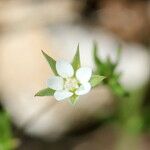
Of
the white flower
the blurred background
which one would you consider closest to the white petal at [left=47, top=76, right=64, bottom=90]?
the white flower

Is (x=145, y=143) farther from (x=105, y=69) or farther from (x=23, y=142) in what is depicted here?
(x=105, y=69)

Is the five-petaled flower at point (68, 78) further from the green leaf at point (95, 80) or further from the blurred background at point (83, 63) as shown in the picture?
the blurred background at point (83, 63)

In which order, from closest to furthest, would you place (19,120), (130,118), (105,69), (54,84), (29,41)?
(54,84) → (105,69) → (130,118) → (19,120) → (29,41)

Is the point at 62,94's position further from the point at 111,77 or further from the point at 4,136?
the point at 4,136

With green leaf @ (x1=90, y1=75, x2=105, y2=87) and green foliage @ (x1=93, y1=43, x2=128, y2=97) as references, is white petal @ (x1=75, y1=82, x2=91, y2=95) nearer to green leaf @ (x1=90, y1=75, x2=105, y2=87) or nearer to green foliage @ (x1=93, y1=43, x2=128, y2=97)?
green leaf @ (x1=90, y1=75, x2=105, y2=87)

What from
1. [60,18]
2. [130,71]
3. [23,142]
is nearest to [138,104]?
[130,71]

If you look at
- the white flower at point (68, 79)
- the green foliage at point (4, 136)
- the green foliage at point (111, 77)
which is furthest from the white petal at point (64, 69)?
the green foliage at point (4, 136)
